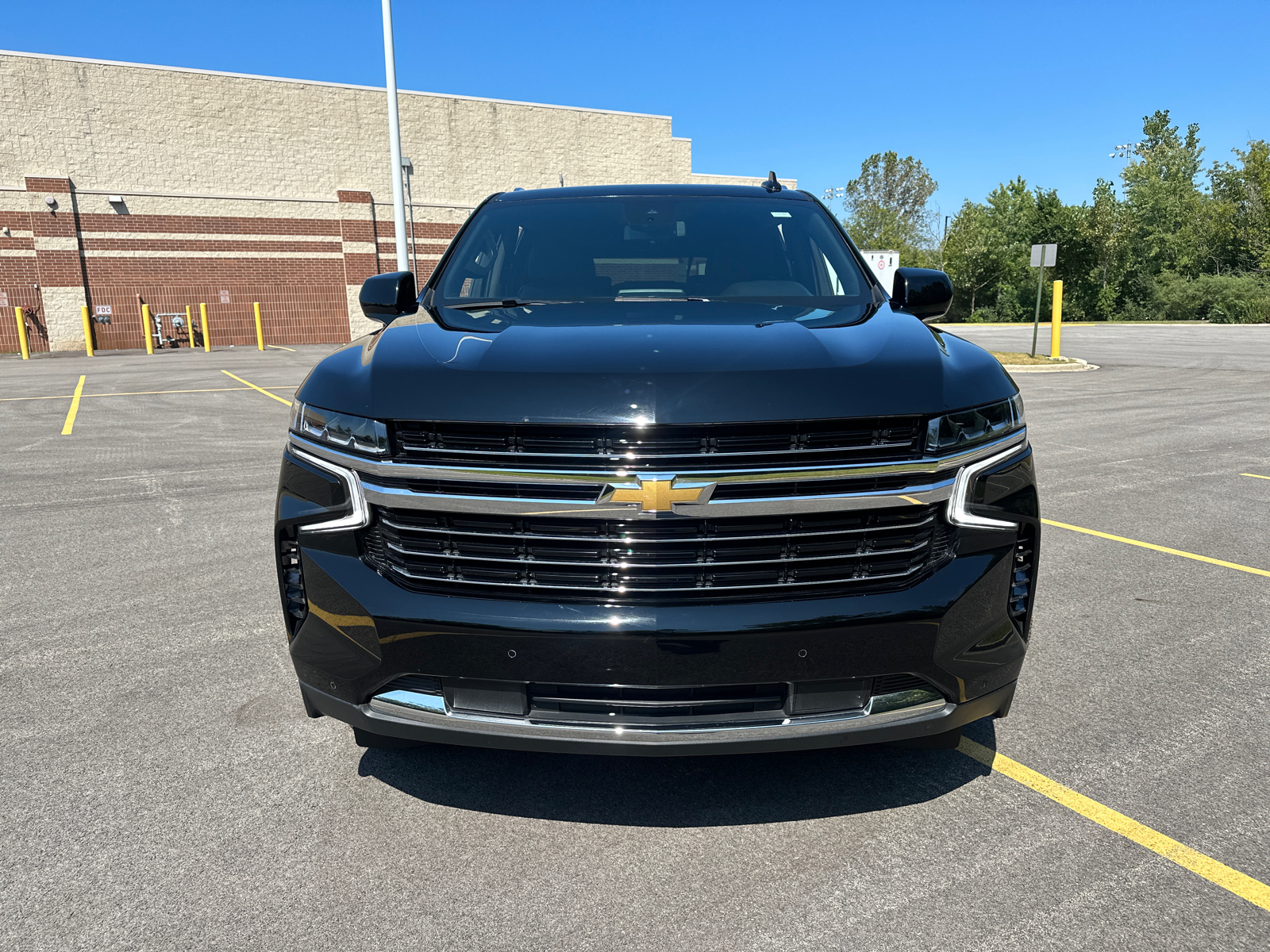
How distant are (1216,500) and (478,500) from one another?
692 centimetres

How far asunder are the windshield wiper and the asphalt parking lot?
5.10 feet

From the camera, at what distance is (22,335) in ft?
91.7

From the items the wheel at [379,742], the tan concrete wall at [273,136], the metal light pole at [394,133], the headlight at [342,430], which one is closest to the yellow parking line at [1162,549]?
the wheel at [379,742]

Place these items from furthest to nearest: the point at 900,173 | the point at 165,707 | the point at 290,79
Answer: the point at 900,173
the point at 290,79
the point at 165,707

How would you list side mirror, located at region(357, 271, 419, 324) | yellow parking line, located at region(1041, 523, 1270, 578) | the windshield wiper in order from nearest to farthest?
the windshield wiper, side mirror, located at region(357, 271, 419, 324), yellow parking line, located at region(1041, 523, 1270, 578)

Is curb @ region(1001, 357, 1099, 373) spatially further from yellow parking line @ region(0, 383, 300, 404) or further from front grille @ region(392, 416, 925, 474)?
front grille @ region(392, 416, 925, 474)

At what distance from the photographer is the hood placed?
2.27 m

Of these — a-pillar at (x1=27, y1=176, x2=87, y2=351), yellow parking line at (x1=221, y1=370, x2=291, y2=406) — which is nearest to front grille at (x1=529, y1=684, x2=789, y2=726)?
yellow parking line at (x1=221, y1=370, x2=291, y2=406)

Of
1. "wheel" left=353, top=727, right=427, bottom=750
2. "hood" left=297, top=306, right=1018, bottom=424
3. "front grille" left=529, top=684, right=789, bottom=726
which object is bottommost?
"wheel" left=353, top=727, right=427, bottom=750

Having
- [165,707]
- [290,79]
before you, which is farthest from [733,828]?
[290,79]

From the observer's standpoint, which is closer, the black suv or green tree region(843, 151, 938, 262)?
the black suv

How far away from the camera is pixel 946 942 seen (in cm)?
217

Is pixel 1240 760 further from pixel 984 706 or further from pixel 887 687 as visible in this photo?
pixel 887 687

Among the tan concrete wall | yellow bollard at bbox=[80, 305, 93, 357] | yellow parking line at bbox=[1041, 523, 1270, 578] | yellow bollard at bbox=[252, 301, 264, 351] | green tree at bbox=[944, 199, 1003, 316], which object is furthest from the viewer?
green tree at bbox=[944, 199, 1003, 316]
